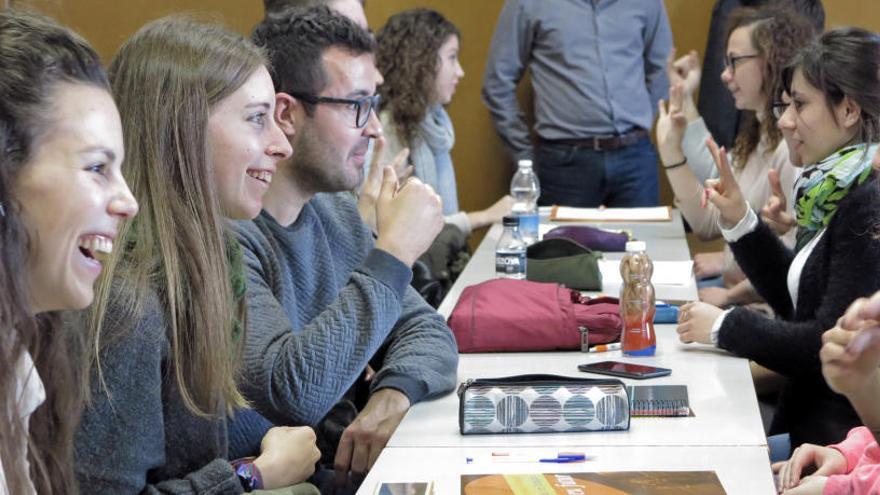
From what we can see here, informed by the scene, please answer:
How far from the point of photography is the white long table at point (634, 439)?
5.76 feet

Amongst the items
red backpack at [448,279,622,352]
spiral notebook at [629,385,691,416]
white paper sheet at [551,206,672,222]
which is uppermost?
spiral notebook at [629,385,691,416]

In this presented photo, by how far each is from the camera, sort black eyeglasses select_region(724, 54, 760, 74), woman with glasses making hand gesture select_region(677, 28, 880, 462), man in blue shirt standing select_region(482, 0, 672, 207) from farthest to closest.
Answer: man in blue shirt standing select_region(482, 0, 672, 207) → black eyeglasses select_region(724, 54, 760, 74) → woman with glasses making hand gesture select_region(677, 28, 880, 462)

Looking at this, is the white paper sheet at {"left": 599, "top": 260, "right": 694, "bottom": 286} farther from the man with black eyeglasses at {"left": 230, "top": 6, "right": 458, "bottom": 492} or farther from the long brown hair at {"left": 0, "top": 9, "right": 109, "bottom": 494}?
the long brown hair at {"left": 0, "top": 9, "right": 109, "bottom": 494}

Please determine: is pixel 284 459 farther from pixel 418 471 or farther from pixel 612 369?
pixel 612 369

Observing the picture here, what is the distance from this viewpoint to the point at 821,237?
251 cm

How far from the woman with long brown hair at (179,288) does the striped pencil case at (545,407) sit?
0.29m

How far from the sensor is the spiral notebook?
2.04 m

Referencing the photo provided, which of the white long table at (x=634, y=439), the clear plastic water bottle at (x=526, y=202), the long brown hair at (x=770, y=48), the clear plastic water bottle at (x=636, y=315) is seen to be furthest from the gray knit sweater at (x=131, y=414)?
the long brown hair at (x=770, y=48)

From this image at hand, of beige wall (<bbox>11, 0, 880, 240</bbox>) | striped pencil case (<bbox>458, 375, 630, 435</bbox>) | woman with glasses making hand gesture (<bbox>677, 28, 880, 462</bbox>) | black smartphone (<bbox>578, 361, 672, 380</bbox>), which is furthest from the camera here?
beige wall (<bbox>11, 0, 880, 240</bbox>)

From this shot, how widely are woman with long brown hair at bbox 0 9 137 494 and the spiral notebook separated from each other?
102 centimetres

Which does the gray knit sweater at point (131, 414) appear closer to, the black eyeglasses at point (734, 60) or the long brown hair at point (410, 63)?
the black eyeglasses at point (734, 60)

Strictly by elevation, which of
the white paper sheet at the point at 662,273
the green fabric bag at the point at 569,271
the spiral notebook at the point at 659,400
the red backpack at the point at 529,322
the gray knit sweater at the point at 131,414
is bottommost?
the white paper sheet at the point at 662,273

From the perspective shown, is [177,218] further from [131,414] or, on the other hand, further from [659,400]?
[659,400]

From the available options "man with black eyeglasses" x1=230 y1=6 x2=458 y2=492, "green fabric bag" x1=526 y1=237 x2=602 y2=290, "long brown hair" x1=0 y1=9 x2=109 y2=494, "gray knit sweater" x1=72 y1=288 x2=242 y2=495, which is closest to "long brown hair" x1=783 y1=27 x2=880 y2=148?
"green fabric bag" x1=526 y1=237 x2=602 y2=290
